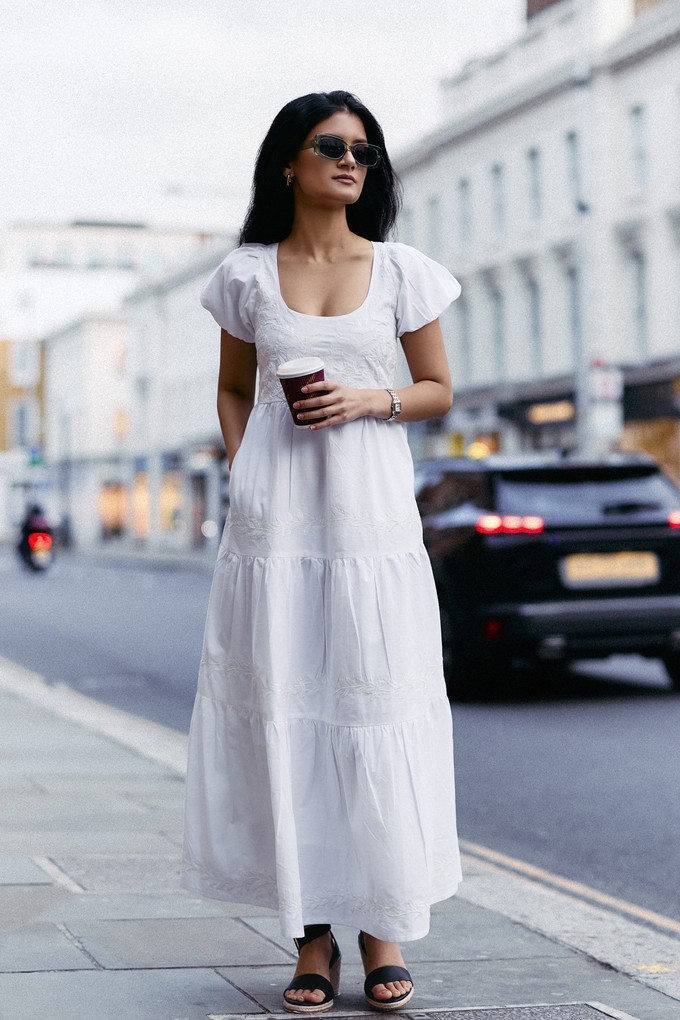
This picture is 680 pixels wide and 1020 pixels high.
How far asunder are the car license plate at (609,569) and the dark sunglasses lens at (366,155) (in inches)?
268

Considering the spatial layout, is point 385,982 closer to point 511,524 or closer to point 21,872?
point 21,872

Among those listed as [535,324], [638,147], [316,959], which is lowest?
[316,959]

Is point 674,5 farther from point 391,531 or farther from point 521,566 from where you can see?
point 391,531

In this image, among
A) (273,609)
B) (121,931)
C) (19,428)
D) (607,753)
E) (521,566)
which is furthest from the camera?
(19,428)

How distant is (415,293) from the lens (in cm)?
386

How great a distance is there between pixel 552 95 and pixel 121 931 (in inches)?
1331

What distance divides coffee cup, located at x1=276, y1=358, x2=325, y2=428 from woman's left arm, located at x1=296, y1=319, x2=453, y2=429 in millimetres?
14

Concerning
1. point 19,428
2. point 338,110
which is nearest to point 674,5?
point 338,110

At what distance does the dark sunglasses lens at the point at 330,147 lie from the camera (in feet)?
12.5

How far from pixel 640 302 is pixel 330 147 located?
30181 millimetres

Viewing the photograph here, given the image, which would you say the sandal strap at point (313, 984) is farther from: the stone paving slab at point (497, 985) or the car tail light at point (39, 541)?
the car tail light at point (39, 541)

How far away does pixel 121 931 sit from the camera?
4.32 m

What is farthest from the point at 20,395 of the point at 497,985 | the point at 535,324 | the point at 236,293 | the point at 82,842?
the point at 497,985

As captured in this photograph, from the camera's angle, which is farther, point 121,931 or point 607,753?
point 607,753
